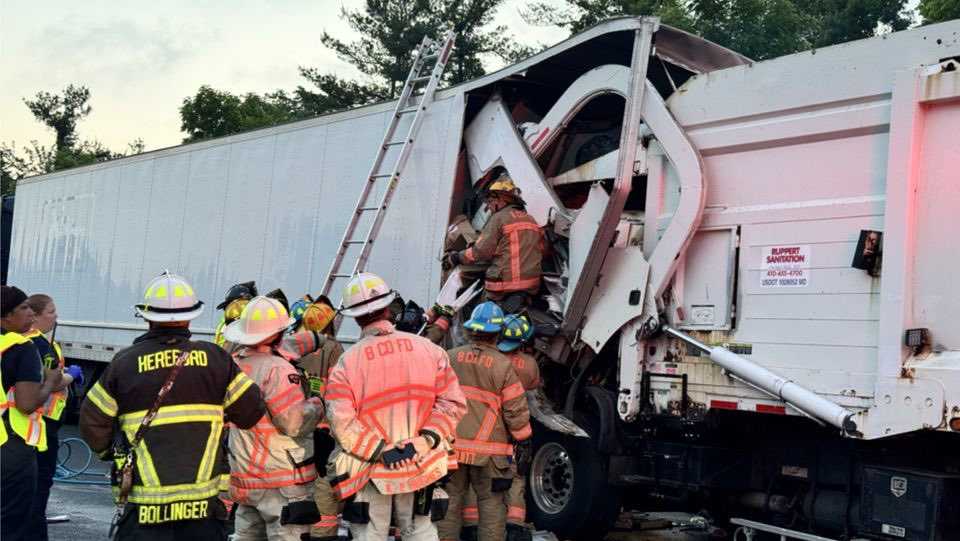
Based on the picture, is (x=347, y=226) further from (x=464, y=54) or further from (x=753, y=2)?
(x=464, y=54)

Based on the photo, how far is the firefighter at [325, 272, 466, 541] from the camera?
473 centimetres

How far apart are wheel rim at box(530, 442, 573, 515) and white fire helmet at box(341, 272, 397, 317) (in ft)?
8.82

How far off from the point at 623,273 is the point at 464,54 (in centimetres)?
2546

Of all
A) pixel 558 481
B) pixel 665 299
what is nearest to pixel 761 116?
pixel 665 299

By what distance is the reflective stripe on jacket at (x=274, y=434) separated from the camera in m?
4.96

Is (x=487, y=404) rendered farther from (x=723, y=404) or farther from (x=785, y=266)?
(x=785, y=266)

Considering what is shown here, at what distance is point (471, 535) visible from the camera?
644cm

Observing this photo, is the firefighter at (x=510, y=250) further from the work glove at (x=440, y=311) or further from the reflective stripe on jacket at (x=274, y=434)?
the reflective stripe on jacket at (x=274, y=434)

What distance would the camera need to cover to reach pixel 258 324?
510cm

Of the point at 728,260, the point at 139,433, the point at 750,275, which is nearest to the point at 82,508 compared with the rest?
the point at 139,433

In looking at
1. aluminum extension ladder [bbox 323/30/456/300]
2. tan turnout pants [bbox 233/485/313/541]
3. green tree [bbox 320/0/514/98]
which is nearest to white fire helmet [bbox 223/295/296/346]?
tan turnout pants [bbox 233/485/313/541]

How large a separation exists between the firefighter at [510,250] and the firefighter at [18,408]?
3062 millimetres

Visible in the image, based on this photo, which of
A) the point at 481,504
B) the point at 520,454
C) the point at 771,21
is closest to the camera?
the point at 481,504

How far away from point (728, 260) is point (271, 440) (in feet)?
9.54
